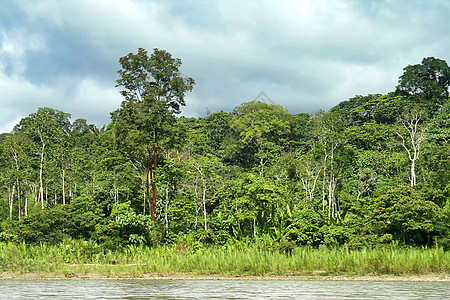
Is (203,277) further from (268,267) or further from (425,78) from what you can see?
(425,78)

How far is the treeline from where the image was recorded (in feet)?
70.3

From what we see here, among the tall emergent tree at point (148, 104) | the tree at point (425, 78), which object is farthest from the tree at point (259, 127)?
the tall emergent tree at point (148, 104)

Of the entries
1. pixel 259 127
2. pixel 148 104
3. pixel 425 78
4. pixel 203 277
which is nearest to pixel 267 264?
pixel 203 277

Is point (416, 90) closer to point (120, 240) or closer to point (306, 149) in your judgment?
point (306, 149)

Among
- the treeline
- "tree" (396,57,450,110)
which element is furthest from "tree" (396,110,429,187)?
"tree" (396,57,450,110)

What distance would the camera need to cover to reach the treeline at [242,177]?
70.3ft

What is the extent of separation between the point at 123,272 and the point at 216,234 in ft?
25.5

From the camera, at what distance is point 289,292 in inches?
456

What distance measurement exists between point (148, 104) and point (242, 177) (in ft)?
29.5

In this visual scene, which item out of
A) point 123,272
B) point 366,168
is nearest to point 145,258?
point 123,272

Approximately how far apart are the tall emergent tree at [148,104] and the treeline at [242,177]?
0.08 metres

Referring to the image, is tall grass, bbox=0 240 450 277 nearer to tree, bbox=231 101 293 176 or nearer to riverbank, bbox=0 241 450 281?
riverbank, bbox=0 241 450 281

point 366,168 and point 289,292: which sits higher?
point 366,168

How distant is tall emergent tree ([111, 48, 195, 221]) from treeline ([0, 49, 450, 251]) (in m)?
0.08
